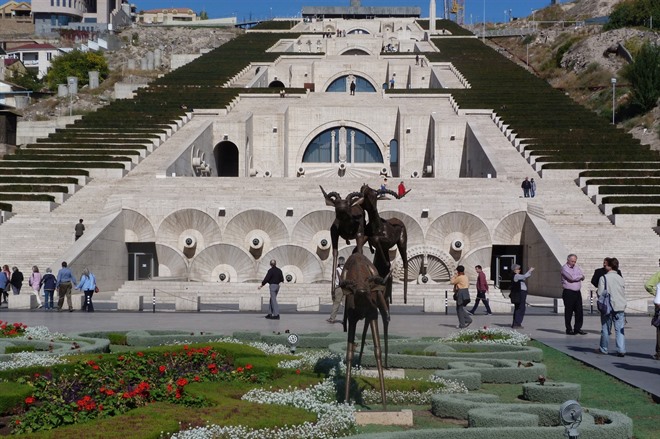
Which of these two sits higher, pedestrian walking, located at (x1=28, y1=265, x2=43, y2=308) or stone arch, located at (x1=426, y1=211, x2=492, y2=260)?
stone arch, located at (x1=426, y1=211, x2=492, y2=260)

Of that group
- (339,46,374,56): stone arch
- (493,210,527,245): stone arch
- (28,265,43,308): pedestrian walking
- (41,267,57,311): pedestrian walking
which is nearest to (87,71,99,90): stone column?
(339,46,374,56): stone arch

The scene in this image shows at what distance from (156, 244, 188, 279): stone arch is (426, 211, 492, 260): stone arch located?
784 cm

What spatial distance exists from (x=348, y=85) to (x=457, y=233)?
4266 centimetres

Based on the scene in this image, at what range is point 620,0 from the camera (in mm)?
122375

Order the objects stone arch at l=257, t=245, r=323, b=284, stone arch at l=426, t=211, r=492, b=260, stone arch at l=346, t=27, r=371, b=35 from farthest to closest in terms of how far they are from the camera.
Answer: stone arch at l=346, t=27, r=371, b=35, stone arch at l=426, t=211, r=492, b=260, stone arch at l=257, t=245, r=323, b=284

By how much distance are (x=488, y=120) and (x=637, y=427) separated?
43.7 m

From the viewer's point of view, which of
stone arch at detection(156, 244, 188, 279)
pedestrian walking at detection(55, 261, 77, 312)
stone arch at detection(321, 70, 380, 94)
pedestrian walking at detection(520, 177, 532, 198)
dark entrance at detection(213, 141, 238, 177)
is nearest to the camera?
pedestrian walking at detection(55, 261, 77, 312)

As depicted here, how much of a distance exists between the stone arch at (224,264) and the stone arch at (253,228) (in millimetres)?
660

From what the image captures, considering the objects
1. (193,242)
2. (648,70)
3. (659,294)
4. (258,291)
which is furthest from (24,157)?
(648,70)

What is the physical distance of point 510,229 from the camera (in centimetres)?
3469

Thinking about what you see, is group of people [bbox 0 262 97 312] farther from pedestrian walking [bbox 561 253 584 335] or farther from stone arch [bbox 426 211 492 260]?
pedestrian walking [bbox 561 253 584 335]

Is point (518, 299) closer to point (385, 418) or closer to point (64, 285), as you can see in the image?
point (385, 418)

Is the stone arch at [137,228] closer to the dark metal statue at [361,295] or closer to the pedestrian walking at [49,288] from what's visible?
the pedestrian walking at [49,288]

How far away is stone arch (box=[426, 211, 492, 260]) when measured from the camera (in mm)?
34219
